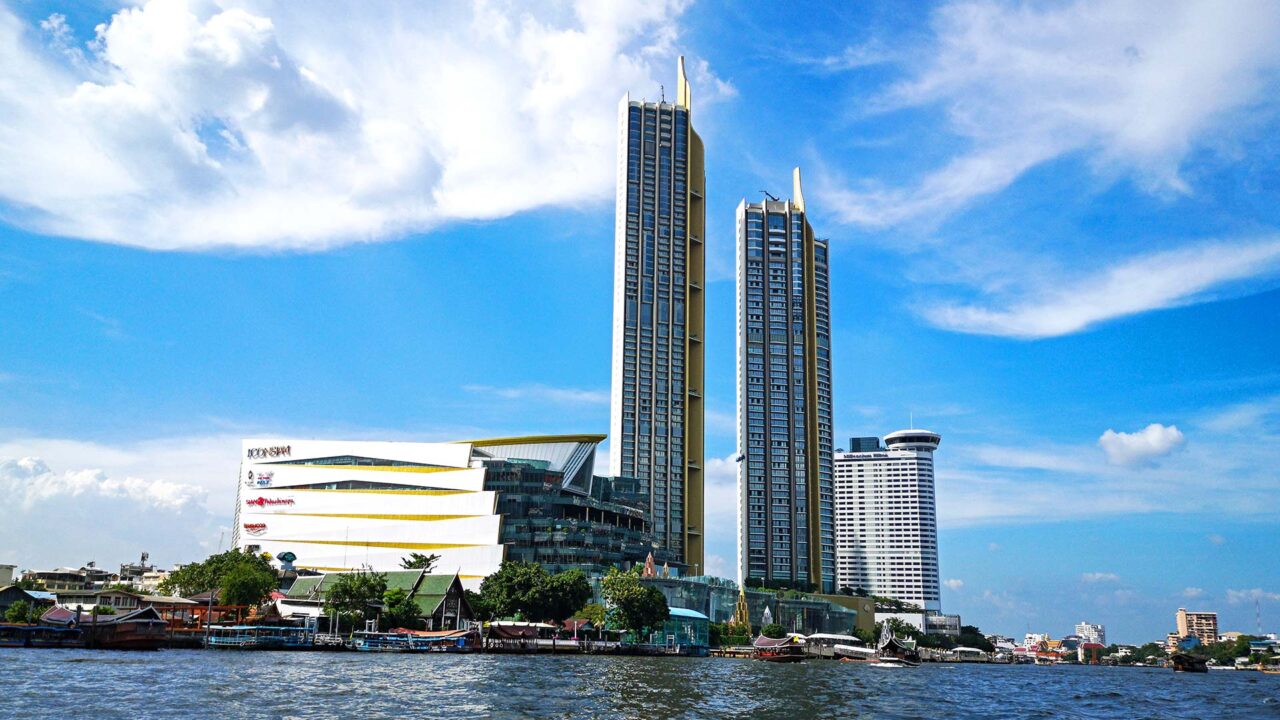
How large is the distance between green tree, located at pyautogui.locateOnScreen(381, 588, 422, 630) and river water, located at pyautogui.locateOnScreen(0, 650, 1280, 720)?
19393 mm

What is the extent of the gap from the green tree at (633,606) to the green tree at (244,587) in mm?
41257

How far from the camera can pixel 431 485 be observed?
16925cm

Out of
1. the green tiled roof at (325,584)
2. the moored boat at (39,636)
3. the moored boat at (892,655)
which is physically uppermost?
the green tiled roof at (325,584)

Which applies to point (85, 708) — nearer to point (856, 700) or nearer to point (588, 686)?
point (588, 686)

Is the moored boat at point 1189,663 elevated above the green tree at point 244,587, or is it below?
below

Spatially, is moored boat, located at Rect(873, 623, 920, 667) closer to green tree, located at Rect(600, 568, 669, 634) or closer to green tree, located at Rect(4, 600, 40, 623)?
green tree, located at Rect(600, 568, 669, 634)

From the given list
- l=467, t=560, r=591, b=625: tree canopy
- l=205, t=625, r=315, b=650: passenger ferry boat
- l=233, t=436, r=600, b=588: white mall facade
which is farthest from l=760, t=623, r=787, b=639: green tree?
l=205, t=625, r=315, b=650: passenger ferry boat

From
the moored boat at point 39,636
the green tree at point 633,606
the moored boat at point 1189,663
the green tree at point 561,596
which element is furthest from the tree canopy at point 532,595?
the moored boat at point 1189,663

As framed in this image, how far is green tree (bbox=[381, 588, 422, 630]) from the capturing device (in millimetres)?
108312

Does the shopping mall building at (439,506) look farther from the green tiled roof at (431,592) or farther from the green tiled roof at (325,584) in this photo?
the green tiled roof at (431,592)

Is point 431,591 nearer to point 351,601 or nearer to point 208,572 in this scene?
point 351,601

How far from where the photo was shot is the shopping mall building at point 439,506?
16225 centimetres

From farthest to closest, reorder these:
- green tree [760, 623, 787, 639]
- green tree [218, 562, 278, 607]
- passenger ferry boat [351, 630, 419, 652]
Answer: green tree [760, 623, 787, 639]
green tree [218, 562, 278, 607]
passenger ferry boat [351, 630, 419, 652]

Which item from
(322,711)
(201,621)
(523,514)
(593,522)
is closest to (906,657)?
(593,522)
